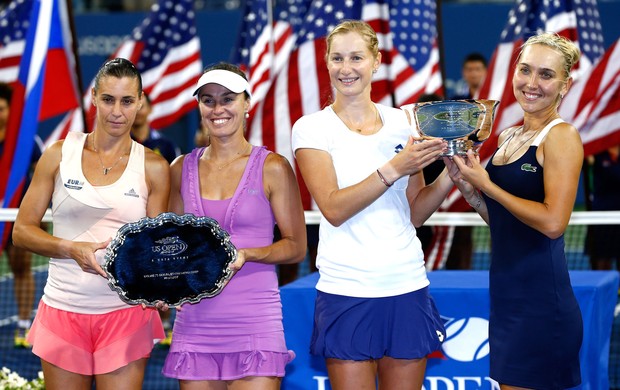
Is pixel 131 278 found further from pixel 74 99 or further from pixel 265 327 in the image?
pixel 74 99

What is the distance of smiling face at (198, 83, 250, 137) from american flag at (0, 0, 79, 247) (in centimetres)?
351

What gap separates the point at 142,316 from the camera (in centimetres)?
399

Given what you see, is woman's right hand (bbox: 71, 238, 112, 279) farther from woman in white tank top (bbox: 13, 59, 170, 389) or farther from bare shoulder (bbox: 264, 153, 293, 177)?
bare shoulder (bbox: 264, 153, 293, 177)

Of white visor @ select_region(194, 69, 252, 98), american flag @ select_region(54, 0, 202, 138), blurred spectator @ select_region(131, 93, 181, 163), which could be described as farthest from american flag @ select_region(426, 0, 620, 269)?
white visor @ select_region(194, 69, 252, 98)

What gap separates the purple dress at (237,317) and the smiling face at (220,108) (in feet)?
0.55

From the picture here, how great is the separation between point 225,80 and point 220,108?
11cm

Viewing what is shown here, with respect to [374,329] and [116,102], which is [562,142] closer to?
[374,329]

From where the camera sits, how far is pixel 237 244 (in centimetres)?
→ 378

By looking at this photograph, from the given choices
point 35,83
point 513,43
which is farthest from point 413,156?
point 35,83

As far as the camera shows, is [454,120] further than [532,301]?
No

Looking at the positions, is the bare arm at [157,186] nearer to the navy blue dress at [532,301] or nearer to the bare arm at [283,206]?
the bare arm at [283,206]

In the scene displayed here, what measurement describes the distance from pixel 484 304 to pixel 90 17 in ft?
44.5

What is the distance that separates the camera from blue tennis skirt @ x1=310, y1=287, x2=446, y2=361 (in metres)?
3.65

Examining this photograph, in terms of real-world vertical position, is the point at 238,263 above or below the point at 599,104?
below
